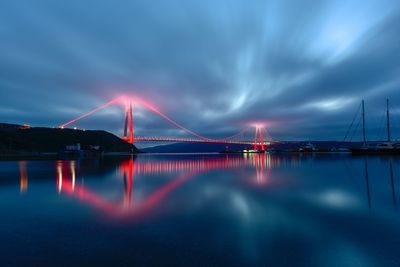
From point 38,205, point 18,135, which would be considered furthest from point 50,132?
point 38,205

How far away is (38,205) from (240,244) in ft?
26.6

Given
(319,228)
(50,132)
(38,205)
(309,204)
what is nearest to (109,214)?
(38,205)

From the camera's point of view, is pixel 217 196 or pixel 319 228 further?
pixel 217 196

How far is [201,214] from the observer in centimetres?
780

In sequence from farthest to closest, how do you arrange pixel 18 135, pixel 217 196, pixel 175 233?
1. pixel 18 135
2. pixel 217 196
3. pixel 175 233

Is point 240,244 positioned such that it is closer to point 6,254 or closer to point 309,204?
point 6,254

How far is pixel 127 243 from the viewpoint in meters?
5.11

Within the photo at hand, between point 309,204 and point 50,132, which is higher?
point 50,132

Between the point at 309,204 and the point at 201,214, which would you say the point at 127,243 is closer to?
the point at 201,214

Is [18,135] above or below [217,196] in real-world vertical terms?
above

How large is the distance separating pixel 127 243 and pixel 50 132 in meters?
123

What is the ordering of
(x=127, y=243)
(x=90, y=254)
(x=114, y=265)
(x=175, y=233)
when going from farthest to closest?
(x=175, y=233)
(x=127, y=243)
(x=90, y=254)
(x=114, y=265)

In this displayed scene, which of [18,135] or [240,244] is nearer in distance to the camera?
[240,244]

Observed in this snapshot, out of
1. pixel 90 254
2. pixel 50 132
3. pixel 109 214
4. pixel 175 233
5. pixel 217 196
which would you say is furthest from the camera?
pixel 50 132
